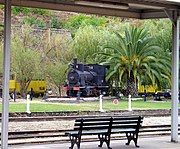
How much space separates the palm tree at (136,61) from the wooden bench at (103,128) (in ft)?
111

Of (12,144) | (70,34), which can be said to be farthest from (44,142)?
(70,34)

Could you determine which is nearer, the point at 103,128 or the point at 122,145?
the point at 103,128

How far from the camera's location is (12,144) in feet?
45.5

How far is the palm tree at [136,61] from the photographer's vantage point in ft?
159

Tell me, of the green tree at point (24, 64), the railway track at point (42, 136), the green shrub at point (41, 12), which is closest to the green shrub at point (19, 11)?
the green shrub at point (41, 12)

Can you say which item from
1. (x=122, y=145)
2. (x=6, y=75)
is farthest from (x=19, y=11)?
(x=6, y=75)

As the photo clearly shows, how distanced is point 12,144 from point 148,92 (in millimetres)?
42313

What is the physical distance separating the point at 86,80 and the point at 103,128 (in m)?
38.7

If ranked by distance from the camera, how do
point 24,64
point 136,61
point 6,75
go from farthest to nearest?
point 24,64 → point 136,61 → point 6,75

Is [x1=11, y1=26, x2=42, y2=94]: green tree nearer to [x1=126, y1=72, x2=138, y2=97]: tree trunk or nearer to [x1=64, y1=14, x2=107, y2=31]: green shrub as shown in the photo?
[x1=126, y1=72, x2=138, y2=97]: tree trunk

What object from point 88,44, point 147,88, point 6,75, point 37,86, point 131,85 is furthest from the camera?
point 88,44

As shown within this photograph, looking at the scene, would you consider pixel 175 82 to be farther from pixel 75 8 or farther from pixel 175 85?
pixel 75 8

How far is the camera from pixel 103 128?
43.5ft

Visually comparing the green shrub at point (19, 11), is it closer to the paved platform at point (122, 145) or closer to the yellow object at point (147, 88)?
the yellow object at point (147, 88)
